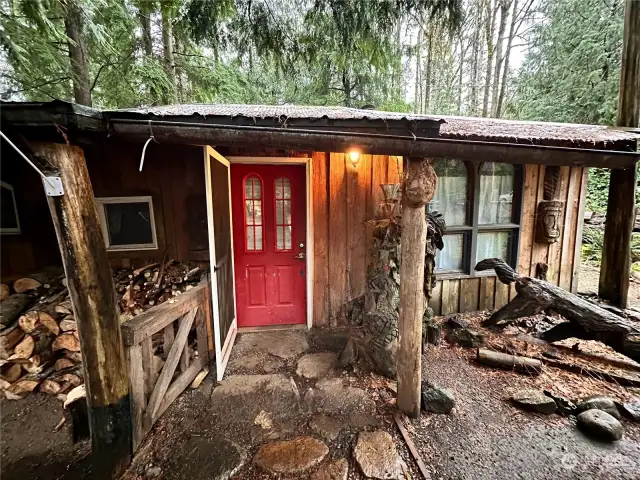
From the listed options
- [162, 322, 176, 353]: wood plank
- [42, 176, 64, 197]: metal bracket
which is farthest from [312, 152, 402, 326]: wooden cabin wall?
[42, 176, 64, 197]: metal bracket

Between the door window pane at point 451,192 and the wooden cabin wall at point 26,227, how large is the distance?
457 centimetres

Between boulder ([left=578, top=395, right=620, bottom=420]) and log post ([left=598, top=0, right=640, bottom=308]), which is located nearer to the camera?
boulder ([left=578, top=395, right=620, bottom=420])

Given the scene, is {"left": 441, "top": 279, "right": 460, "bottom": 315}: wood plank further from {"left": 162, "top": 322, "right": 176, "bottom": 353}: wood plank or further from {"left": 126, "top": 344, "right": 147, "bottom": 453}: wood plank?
{"left": 126, "top": 344, "right": 147, "bottom": 453}: wood plank

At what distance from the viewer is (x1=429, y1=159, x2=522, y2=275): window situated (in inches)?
145

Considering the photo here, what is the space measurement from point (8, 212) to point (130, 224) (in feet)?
3.62

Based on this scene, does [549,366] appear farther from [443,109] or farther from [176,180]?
[443,109]

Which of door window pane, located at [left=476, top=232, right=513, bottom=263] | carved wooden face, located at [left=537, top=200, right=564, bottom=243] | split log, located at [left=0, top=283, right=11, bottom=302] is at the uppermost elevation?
carved wooden face, located at [left=537, top=200, right=564, bottom=243]

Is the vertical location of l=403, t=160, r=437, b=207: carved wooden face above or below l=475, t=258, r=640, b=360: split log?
above

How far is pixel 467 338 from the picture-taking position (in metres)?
3.22

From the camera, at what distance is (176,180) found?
309 cm

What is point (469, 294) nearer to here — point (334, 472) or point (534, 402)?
point (534, 402)

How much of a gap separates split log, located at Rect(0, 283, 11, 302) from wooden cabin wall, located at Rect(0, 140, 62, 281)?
18 centimetres

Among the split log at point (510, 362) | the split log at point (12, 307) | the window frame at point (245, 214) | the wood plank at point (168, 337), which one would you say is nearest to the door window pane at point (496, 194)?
the split log at point (510, 362)

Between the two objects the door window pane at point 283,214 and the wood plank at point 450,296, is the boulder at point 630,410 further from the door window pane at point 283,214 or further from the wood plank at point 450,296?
the door window pane at point 283,214
